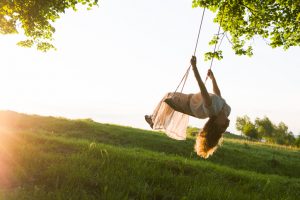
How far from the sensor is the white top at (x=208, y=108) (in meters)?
8.07

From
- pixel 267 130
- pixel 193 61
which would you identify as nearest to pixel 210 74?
pixel 193 61

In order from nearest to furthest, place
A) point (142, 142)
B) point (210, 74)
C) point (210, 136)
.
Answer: point (210, 136) < point (210, 74) < point (142, 142)

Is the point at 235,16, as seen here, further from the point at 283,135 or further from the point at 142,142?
the point at 283,135

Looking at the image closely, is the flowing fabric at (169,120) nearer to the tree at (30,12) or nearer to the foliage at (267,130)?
the tree at (30,12)

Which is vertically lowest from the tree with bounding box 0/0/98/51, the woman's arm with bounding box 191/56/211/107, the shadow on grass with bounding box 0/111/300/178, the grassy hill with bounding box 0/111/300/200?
the grassy hill with bounding box 0/111/300/200

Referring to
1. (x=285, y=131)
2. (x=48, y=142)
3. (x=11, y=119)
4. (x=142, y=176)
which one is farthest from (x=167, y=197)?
(x=285, y=131)

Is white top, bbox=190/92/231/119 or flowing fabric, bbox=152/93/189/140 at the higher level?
white top, bbox=190/92/231/119

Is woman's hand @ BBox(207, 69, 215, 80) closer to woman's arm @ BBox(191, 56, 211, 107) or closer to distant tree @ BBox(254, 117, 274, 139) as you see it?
woman's arm @ BBox(191, 56, 211, 107)

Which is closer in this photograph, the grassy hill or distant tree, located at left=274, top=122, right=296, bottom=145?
the grassy hill

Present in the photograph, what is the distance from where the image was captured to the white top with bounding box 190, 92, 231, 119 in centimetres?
807

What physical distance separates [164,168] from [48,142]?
4.41m

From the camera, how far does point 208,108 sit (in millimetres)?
8000

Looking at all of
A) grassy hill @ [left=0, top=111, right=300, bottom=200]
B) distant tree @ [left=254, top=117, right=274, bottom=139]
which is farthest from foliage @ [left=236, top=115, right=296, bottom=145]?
grassy hill @ [left=0, top=111, right=300, bottom=200]

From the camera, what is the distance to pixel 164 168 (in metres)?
12.4
